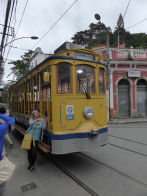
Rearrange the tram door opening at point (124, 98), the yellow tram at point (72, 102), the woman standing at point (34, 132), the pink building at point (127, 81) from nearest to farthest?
the yellow tram at point (72, 102)
the woman standing at point (34, 132)
the pink building at point (127, 81)
the tram door opening at point (124, 98)

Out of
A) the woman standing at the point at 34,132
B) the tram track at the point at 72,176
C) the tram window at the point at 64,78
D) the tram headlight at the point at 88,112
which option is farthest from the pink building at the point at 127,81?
the woman standing at the point at 34,132

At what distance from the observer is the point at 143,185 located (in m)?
3.48

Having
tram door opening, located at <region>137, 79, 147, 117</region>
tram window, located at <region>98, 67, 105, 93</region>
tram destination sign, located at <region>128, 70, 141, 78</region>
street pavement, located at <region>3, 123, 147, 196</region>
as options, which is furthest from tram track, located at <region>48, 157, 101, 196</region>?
tram door opening, located at <region>137, 79, 147, 117</region>

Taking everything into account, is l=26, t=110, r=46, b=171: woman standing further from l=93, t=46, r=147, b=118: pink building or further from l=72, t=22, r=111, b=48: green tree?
l=72, t=22, r=111, b=48: green tree

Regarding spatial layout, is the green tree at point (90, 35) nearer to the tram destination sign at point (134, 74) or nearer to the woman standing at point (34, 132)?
the tram destination sign at point (134, 74)

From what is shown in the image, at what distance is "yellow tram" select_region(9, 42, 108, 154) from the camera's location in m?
4.15

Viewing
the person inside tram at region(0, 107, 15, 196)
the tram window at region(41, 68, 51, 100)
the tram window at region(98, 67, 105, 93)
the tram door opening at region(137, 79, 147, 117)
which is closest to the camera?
the person inside tram at region(0, 107, 15, 196)

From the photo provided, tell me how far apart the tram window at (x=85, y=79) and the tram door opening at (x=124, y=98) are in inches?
474

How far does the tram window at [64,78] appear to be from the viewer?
4312 mm

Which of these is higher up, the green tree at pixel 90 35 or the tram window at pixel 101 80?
the green tree at pixel 90 35

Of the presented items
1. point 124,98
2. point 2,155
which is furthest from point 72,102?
point 124,98

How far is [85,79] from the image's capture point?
183 inches

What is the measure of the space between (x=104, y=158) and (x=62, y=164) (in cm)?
137

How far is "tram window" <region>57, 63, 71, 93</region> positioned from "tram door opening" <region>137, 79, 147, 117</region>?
13842 mm
